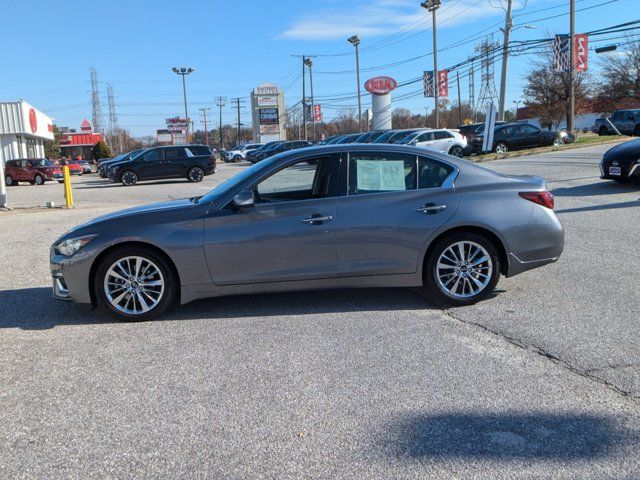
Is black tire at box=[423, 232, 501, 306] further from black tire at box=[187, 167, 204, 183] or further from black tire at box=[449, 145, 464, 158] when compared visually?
black tire at box=[449, 145, 464, 158]

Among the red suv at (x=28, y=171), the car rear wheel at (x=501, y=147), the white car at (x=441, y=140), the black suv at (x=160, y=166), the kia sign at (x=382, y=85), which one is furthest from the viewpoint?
the kia sign at (x=382, y=85)

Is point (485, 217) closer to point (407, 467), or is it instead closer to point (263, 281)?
point (263, 281)

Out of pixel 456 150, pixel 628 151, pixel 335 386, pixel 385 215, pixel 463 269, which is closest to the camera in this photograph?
pixel 335 386

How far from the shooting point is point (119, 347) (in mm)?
4730

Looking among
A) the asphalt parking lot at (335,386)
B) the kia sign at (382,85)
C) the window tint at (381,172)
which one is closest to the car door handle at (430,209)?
the window tint at (381,172)

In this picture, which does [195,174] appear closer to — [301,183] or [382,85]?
[301,183]

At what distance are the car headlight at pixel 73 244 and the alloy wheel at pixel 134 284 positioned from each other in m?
0.33

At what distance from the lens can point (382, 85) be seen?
58.7 metres

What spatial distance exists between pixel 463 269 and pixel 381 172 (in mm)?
1236

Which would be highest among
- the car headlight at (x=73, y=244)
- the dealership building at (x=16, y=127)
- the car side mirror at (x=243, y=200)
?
the dealership building at (x=16, y=127)

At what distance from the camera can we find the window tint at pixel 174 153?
2720cm

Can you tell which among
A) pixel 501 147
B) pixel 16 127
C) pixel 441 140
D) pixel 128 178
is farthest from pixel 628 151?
pixel 16 127

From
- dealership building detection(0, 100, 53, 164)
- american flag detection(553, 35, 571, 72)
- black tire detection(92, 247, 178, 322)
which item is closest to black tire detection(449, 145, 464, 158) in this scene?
american flag detection(553, 35, 571, 72)

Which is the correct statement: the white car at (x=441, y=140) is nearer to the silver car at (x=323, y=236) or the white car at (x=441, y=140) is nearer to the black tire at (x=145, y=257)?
the silver car at (x=323, y=236)
